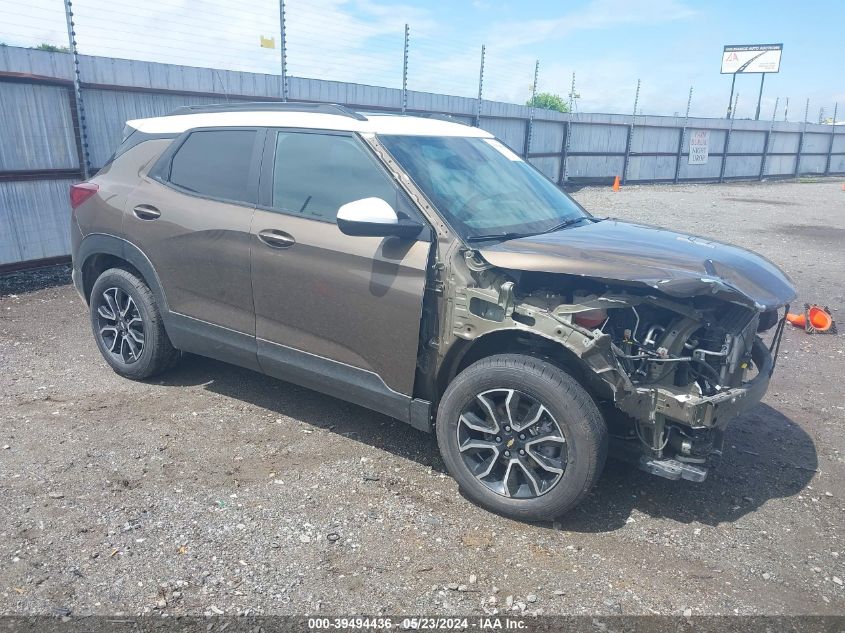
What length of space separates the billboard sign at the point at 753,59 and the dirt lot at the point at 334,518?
158 feet

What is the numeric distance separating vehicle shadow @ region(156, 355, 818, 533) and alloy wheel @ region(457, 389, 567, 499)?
26cm

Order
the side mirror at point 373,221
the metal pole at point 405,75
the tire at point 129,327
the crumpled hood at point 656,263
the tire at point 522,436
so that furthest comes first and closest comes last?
the metal pole at point 405,75, the tire at point 129,327, the side mirror at point 373,221, the tire at point 522,436, the crumpled hood at point 656,263

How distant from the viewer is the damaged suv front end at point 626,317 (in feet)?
10.2

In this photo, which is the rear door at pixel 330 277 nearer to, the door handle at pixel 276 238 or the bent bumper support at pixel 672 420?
the door handle at pixel 276 238

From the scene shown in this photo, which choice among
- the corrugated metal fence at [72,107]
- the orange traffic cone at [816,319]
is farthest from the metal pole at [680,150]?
the orange traffic cone at [816,319]

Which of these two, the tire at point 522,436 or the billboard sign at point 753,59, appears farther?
the billboard sign at point 753,59

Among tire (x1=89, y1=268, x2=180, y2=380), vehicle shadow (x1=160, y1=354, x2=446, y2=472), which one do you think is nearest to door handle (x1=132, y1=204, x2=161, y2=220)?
tire (x1=89, y1=268, x2=180, y2=380)

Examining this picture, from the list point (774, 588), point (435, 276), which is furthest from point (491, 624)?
point (435, 276)

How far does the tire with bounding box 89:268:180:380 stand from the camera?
476cm

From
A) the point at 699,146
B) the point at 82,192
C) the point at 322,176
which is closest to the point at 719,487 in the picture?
the point at 322,176

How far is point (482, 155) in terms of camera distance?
170 inches

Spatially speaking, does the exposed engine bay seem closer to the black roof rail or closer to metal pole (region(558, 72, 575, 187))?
the black roof rail

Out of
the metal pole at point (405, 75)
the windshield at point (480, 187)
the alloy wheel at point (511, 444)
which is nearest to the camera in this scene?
the alloy wheel at point (511, 444)

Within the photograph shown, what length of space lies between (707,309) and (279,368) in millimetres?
2522
